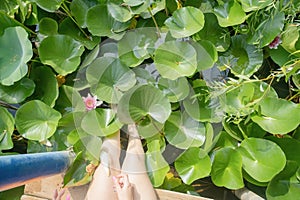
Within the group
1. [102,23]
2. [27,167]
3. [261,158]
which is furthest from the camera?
[102,23]

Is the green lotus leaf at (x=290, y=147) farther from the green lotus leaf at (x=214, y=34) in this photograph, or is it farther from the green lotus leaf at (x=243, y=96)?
the green lotus leaf at (x=214, y=34)

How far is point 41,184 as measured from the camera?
873mm

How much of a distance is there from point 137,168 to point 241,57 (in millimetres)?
369

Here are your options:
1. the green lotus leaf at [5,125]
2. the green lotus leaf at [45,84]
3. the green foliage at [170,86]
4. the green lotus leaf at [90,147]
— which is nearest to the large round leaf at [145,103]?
the green foliage at [170,86]

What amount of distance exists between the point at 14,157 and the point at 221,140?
48 cm

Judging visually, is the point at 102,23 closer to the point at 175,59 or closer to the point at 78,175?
the point at 175,59

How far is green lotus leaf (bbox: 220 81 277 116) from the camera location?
0.78 m

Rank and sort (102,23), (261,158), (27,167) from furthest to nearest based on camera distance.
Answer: (102,23), (261,158), (27,167)

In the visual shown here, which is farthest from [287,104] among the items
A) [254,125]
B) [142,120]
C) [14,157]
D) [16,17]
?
[16,17]

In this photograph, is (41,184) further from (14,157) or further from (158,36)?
(158,36)

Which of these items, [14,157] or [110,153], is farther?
[110,153]

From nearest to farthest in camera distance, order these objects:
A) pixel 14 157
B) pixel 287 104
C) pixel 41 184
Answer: pixel 14 157, pixel 287 104, pixel 41 184

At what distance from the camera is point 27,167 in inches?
22.4

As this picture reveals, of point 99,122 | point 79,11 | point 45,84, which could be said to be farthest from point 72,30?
point 99,122
